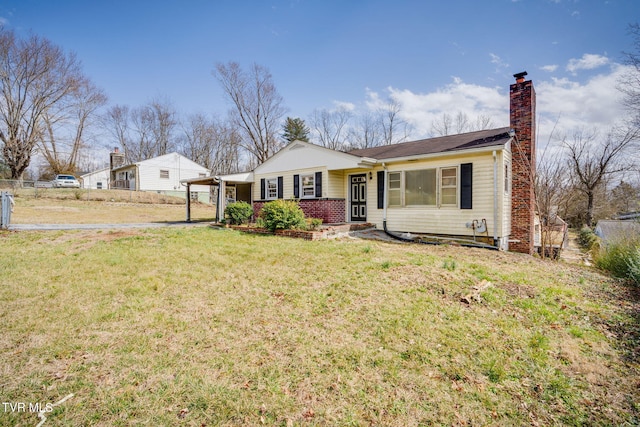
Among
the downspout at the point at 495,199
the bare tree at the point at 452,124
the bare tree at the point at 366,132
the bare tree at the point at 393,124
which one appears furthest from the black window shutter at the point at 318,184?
the bare tree at the point at 366,132

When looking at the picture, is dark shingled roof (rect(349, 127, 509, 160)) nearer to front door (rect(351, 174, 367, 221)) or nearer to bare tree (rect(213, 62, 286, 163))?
front door (rect(351, 174, 367, 221))

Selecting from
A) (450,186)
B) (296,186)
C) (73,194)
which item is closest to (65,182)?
(73,194)

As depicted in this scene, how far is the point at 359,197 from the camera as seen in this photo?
43.4 ft

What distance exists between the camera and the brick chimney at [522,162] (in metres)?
10.2

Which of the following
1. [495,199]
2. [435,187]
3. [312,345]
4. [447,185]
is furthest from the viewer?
[435,187]

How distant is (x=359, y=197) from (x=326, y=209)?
164 cm

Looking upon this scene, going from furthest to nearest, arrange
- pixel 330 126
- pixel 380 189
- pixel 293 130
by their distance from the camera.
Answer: pixel 330 126, pixel 293 130, pixel 380 189

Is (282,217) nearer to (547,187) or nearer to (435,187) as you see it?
(435,187)

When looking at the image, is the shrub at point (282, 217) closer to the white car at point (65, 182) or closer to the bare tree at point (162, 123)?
the white car at point (65, 182)

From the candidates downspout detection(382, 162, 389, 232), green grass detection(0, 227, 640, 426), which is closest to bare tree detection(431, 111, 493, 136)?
downspout detection(382, 162, 389, 232)

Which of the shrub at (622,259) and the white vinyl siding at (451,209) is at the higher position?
the white vinyl siding at (451,209)

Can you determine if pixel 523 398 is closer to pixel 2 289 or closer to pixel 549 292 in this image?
pixel 549 292

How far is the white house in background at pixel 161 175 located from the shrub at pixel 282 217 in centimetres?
2185

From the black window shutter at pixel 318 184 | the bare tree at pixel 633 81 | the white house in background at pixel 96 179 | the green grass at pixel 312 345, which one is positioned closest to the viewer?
the green grass at pixel 312 345
